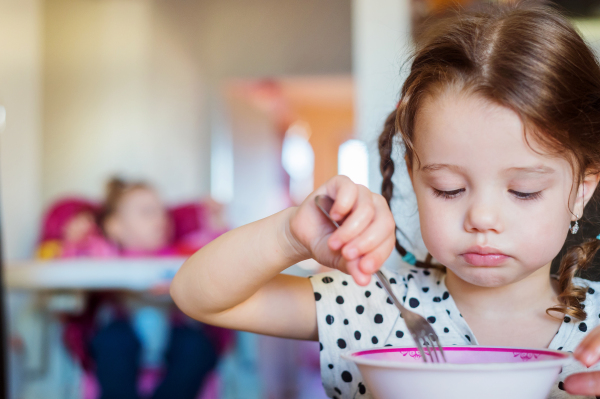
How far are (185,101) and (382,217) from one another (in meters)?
3.19

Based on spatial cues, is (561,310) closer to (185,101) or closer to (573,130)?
(573,130)

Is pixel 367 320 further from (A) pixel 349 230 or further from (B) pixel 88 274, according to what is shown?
(B) pixel 88 274

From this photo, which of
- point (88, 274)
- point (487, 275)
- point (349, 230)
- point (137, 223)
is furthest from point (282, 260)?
point (137, 223)

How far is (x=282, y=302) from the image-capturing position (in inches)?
29.7

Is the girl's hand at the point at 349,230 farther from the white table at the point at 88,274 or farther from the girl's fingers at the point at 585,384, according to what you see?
the white table at the point at 88,274

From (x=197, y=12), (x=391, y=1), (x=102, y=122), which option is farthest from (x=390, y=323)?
(x=197, y=12)

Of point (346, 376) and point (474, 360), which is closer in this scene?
point (474, 360)

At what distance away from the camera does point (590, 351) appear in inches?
19.1

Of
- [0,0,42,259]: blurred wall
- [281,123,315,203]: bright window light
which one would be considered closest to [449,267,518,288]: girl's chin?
[0,0,42,259]: blurred wall

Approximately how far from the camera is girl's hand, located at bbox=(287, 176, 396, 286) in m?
0.51

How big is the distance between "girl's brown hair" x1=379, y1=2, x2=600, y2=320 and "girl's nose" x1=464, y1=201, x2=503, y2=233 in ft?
0.30

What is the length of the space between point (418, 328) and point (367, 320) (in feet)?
0.67

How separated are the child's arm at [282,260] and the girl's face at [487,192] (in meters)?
0.12

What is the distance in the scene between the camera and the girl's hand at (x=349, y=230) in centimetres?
51
